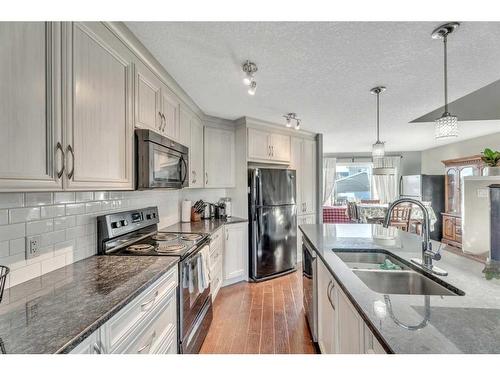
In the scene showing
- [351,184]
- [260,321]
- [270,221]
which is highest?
[351,184]

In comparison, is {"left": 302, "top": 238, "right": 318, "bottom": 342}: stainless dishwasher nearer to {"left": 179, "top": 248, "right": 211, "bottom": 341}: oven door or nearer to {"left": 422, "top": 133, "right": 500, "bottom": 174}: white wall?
{"left": 179, "top": 248, "right": 211, "bottom": 341}: oven door

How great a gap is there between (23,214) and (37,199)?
0.09 meters

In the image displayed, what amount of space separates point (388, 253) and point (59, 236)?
6.71 feet

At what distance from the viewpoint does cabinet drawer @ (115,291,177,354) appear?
1.07 metres

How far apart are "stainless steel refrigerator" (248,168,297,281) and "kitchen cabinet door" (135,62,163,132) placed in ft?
5.50

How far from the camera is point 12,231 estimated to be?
3.48 ft

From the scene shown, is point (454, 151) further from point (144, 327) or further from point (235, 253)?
point (144, 327)

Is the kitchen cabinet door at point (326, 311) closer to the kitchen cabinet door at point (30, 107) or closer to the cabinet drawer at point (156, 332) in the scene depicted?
the cabinet drawer at point (156, 332)

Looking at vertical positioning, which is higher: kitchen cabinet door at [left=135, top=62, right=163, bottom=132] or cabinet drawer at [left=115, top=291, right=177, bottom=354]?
kitchen cabinet door at [left=135, top=62, right=163, bottom=132]

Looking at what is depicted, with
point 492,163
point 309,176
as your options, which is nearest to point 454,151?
point 492,163

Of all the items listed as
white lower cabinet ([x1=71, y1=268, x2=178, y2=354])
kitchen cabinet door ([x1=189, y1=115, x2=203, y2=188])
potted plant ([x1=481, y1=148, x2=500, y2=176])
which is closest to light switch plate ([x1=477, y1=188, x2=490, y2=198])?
potted plant ([x1=481, y1=148, x2=500, y2=176])

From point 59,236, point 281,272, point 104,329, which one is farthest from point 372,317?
point 281,272
